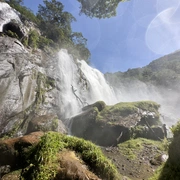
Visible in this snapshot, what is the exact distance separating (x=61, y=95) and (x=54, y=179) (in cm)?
1417

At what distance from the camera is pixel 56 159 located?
3.85 meters

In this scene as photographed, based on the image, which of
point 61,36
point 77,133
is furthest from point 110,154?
point 61,36

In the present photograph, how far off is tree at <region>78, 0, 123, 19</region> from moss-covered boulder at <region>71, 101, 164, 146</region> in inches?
356

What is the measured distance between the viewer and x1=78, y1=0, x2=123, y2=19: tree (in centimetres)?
1307

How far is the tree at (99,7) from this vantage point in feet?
42.9

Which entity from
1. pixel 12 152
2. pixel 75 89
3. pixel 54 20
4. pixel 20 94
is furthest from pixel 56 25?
pixel 12 152

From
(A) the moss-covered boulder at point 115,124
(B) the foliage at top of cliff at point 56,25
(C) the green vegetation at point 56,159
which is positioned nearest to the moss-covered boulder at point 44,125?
(A) the moss-covered boulder at point 115,124

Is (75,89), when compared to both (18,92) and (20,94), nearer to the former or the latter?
(20,94)

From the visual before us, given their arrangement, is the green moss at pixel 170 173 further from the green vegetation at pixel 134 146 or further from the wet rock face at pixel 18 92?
the wet rock face at pixel 18 92

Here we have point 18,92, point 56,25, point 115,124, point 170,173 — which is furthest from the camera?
point 56,25

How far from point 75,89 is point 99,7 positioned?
11101 mm

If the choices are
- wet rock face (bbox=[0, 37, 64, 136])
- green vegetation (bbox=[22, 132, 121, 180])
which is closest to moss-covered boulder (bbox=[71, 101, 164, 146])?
wet rock face (bbox=[0, 37, 64, 136])

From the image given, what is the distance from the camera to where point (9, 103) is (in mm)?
9453

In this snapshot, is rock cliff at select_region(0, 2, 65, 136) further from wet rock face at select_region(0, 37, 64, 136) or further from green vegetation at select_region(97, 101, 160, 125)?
green vegetation at select_region(97, 101, 160, 125)
